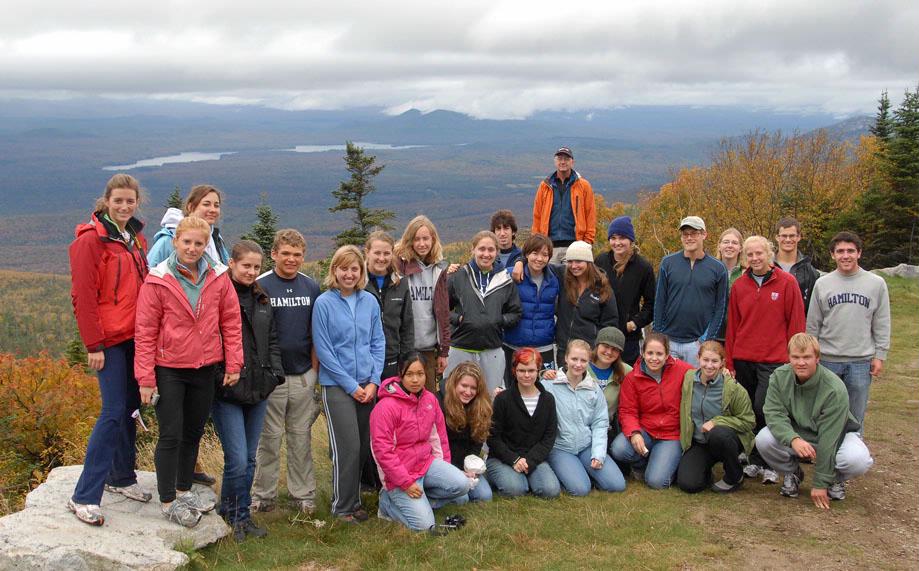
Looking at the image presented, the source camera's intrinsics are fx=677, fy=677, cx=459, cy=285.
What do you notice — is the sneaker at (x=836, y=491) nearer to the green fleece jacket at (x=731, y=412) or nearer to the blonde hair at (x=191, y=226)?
the green fleece jacket at (x=731, y=412)

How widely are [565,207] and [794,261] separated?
266 cm

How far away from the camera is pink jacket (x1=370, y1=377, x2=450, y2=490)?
18.0 feet

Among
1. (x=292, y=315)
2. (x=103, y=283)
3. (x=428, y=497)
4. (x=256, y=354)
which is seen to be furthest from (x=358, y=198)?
(x=103, y=283)

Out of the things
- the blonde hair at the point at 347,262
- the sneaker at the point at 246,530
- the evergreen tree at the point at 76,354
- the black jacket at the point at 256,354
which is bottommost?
the evergreen tree at the point at 76,354

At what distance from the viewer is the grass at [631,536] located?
4.89 meters

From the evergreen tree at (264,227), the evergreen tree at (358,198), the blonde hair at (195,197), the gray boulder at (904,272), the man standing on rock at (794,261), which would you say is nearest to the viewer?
the blonde hair at (195,197)

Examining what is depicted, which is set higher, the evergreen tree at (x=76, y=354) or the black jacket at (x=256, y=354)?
the black jacket at (x=256, y=354)

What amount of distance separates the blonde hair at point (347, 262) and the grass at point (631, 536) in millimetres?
1990

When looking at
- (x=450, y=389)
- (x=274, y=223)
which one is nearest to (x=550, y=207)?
(x=450, y=389)

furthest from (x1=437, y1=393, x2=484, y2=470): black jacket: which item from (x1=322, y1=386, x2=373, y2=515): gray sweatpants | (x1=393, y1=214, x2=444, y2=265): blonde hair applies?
(x1=393, y1=214, x2=444, y2=265): blonde hair

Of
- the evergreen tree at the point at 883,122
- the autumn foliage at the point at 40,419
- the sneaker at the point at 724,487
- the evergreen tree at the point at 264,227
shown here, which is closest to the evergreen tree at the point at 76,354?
the autumn foliage at the point at 40,419

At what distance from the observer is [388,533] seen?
5430 mm

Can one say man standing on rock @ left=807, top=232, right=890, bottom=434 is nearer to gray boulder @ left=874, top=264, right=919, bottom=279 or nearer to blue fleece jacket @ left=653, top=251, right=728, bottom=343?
blue fleece jacket @ left=653, top=251, right=728, bottom=343

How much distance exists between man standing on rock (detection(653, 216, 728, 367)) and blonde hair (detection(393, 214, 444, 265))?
227 cm
